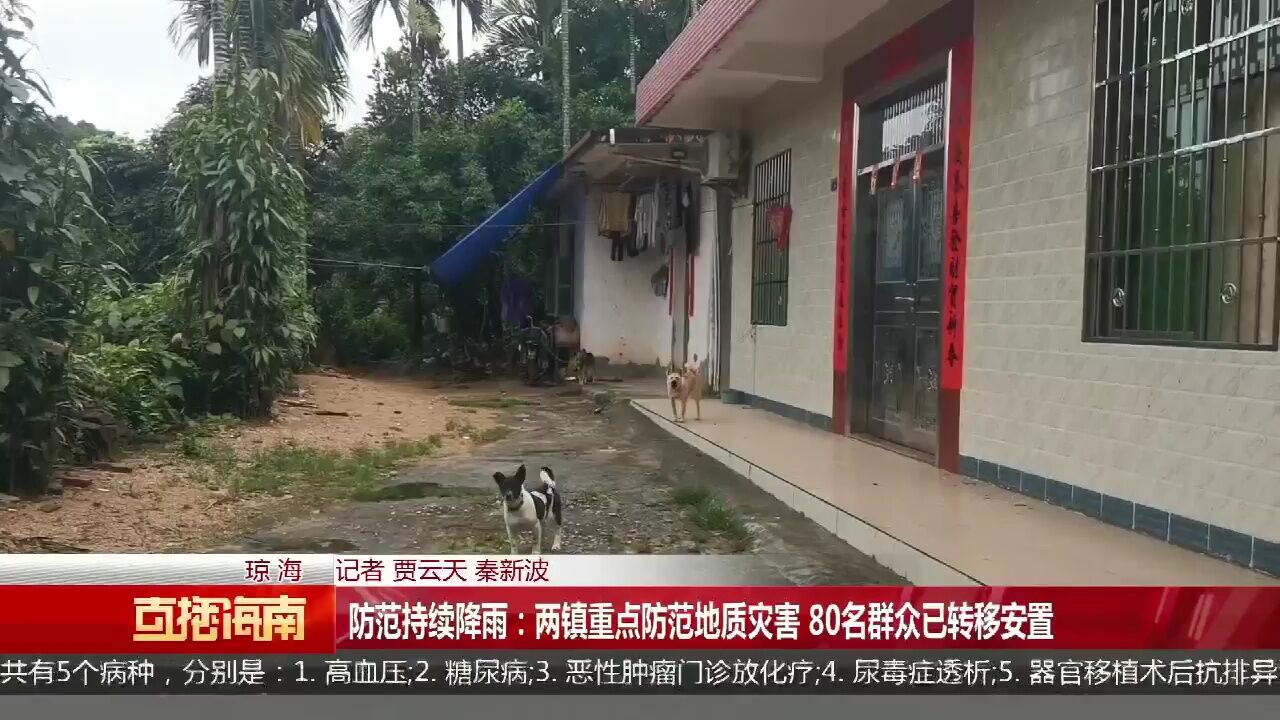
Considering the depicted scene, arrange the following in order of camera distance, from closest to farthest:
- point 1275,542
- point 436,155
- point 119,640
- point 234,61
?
point 119,640, point 1275,542, point 234,61, point 436,155

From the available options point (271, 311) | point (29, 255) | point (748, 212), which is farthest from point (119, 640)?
point (748, 212)

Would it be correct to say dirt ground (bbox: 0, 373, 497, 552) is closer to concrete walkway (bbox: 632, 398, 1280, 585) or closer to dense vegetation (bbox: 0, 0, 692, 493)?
dense vegetation (bbox: 0, 0, 692, 493)

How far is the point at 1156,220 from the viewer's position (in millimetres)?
3678

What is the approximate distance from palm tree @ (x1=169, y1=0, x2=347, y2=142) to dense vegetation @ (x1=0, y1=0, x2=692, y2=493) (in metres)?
0.03

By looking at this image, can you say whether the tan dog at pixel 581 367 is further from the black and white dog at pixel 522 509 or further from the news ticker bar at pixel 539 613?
the news ticker bar at pixel 539 613

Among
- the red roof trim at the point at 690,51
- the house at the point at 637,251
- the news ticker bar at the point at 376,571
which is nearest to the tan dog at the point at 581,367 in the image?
the house at the point at 637,251

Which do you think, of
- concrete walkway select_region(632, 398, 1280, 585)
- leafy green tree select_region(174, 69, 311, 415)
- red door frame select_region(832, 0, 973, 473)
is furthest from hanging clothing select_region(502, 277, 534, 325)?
red door frame select_region(832, 0, 973, 473)

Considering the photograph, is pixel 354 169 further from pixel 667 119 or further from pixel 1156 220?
→ pixel 1156 220

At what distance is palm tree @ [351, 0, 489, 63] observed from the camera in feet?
25.7

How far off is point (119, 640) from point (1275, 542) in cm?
320

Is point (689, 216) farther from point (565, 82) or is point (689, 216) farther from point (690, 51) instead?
point (690, 51)

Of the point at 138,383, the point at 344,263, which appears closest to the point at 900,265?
the point at 138,383

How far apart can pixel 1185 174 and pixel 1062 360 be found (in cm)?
95

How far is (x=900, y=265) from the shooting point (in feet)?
19.8
